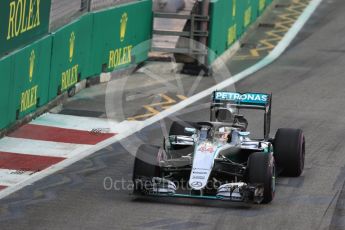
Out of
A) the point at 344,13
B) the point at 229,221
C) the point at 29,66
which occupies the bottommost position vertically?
the point at 229,221

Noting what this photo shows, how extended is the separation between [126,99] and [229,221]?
9678mm

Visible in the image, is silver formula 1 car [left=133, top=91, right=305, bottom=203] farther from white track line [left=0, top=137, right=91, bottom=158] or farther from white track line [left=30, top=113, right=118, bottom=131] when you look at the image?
white track line [left=30, top=113, right=118, bottom=131]

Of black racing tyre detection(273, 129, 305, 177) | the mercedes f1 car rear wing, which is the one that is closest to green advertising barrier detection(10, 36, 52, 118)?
the mercedes f1 car rear wing

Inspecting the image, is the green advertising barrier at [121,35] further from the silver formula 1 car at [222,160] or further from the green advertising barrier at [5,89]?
the silver formula 1 car at [222,160]

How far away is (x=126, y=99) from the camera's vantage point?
22453 mm

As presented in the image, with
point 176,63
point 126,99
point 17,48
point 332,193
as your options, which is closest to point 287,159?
point 332,193

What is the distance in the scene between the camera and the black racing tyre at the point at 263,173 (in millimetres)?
13773

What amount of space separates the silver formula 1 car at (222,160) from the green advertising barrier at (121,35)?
7476 millimetres

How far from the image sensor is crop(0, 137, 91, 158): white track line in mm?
17406

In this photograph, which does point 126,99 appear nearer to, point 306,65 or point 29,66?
point 29,66

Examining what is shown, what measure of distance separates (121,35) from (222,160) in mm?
10373

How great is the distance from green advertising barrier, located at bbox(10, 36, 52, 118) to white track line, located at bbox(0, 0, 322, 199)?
65.9 inches

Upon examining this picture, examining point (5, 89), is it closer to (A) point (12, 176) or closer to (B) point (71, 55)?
(A) point (12, 176)

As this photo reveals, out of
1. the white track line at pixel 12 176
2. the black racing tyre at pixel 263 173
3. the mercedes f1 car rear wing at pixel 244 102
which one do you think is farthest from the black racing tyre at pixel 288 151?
the white track line at pixel 12 176
